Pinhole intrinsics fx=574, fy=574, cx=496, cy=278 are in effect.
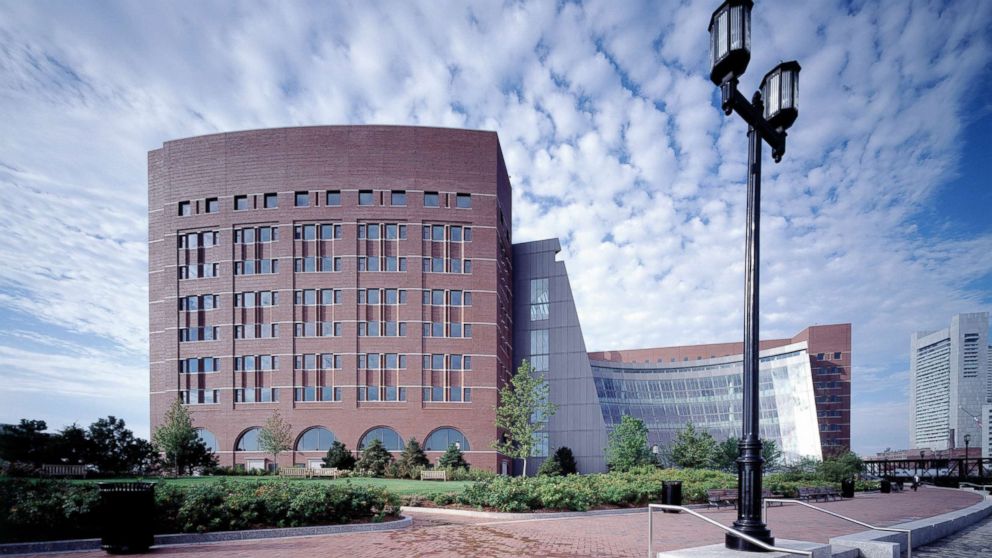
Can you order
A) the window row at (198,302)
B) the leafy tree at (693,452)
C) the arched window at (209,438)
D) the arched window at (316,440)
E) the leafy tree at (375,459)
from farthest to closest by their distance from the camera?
the leafy tree at (693,452) < the window row at (198,302) < the arched window at (209,438) < the arched window at (316,440) < the leafy tree at (375,459)

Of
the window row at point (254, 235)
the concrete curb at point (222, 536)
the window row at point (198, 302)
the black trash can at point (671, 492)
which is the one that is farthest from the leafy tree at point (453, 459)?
the concrete curb at point (222, 536)

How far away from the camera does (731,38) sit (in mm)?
5953

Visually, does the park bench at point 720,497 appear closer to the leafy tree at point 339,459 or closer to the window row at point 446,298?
the leafy tree at point 339,459

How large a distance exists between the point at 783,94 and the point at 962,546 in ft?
34.5

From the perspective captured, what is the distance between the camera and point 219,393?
45750mm

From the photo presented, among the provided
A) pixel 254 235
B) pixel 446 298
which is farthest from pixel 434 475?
pixel 254 235

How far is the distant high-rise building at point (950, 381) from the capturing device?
9900 cm

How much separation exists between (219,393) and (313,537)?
38434 mm

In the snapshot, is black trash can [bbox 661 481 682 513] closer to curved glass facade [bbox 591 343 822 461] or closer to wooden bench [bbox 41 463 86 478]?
wooden bench [bbox 41 463 86 478]

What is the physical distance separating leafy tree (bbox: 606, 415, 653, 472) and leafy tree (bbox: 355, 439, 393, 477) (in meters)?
17.8

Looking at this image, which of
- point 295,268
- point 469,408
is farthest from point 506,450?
point 295,268

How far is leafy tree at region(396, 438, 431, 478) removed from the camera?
3896cm

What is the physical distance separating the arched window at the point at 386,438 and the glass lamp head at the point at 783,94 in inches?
1620

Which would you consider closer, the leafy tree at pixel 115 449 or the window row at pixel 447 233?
the leafy tree at pixel 115 449
